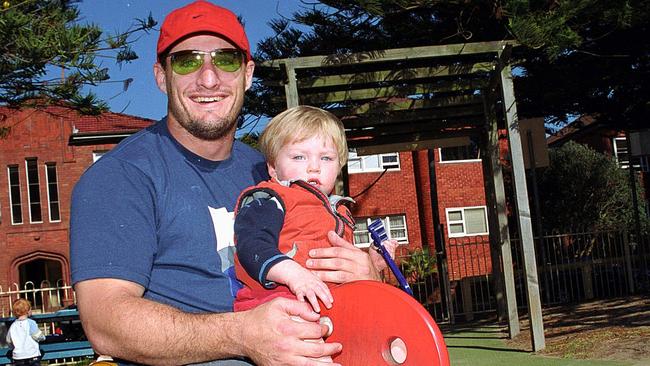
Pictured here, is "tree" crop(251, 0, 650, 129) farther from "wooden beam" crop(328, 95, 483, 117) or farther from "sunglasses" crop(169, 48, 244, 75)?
"sunglasses" crop(169, 48, 244, 75)

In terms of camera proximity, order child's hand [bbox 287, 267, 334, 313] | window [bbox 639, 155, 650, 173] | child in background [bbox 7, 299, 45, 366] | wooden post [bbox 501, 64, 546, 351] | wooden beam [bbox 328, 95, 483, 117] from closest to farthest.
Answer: child's hand [bbox 287, 267, 334, 313]
wooden post [bbox 501, 64, 546, 351]
wooden beam [bbox 328, 95, 483, 117]
child in background [bbox 7, 299, 45, 366]
window [bbox 639, 155, 650, 173]

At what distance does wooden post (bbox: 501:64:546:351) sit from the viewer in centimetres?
928

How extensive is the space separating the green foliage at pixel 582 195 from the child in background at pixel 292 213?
27063mm

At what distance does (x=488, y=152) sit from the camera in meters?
11.5

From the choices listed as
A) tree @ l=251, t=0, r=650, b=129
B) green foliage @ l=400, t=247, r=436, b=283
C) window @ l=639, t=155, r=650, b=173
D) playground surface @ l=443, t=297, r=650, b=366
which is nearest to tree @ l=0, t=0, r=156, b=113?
tree @ l=251, t=0, r=650, b=129

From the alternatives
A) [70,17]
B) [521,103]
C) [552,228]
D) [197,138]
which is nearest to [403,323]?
[197,138]

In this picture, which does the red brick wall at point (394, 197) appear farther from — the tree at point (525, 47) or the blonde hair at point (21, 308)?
the blonde hair at point (21, 308)

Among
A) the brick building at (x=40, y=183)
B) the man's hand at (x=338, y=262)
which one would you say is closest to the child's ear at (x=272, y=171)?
the man's hand at (x=338, y=262)

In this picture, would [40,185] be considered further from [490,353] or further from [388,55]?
[388,55]

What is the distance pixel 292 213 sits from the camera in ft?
8.36

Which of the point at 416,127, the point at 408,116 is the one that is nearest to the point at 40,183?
the point at 416,127

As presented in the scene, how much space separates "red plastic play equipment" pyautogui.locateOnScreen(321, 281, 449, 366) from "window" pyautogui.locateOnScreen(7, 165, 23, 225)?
3138 centimetres

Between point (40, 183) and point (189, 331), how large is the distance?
3128 centimetres

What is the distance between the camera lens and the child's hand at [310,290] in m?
2.10
